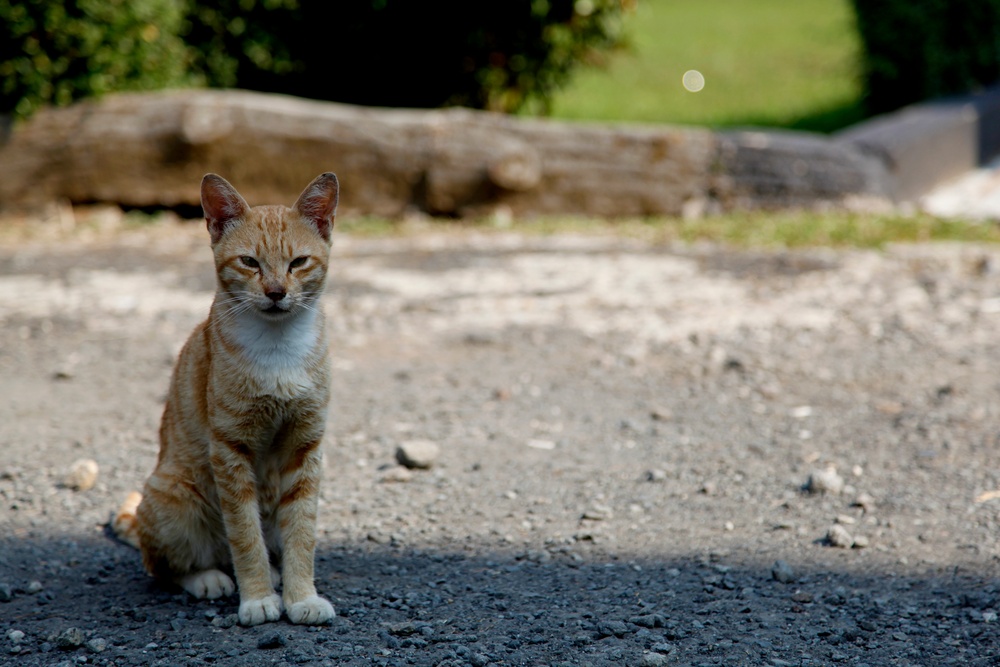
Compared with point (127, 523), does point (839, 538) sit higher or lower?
higher

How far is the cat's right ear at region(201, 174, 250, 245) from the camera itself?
2.82 meters

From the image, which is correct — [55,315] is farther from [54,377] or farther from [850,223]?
[850,223]

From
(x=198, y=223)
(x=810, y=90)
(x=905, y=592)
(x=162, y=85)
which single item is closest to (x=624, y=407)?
(x=905, y=592)

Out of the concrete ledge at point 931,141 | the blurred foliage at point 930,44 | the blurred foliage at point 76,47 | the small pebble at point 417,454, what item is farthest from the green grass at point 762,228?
the small pebble at point 417,454

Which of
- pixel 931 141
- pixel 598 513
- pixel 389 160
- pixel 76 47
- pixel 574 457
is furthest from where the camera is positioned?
pixel 931 141

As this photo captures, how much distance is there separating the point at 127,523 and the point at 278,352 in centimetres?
99

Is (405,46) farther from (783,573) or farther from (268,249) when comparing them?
(783,573)

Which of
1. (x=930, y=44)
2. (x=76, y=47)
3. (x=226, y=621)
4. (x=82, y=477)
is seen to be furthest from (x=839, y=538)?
(x=930, y=44)

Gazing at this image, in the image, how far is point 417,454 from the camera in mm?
3889

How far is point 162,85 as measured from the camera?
8008 mm

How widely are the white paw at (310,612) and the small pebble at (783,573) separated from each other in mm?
1299

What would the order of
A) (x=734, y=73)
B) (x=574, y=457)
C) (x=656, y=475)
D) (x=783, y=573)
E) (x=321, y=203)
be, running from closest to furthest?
(x=321, y=203), (x=783, y=573), (x=656, y=475), (x=574, y=457), (x=734, y=73)

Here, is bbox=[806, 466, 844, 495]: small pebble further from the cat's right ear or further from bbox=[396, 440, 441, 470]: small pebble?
the cat's right ear

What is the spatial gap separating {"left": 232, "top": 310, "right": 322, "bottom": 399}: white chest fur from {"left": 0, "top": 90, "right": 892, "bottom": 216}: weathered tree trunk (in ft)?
15.9
